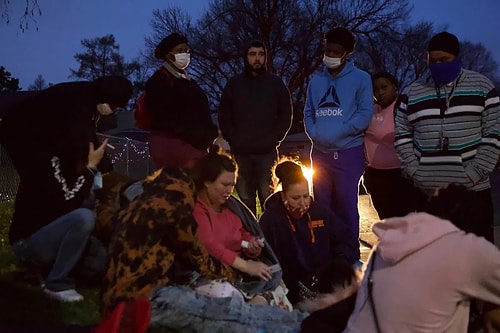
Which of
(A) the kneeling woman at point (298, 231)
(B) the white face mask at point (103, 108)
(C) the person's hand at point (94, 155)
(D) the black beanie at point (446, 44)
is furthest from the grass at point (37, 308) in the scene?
(D) the black beanie at point (446, 44)

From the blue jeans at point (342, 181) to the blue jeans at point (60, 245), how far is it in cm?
220

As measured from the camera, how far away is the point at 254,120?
23.8ft

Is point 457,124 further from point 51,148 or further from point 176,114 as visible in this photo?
point 51,148

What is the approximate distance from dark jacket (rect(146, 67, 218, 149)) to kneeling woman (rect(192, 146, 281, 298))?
201mm

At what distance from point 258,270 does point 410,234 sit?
6.69 feet

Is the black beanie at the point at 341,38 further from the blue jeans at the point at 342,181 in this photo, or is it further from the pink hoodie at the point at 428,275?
the pink hoodie at the point at 428,275

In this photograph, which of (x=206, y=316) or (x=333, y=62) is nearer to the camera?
(x=206, y=316)

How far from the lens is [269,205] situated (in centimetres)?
571

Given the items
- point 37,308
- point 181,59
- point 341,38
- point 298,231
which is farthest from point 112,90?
point 341,38

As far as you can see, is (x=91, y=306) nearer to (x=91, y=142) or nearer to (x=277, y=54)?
(x=91, y=142)

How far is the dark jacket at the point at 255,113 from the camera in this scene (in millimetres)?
7219

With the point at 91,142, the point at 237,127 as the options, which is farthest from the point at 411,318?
the point at 237,127

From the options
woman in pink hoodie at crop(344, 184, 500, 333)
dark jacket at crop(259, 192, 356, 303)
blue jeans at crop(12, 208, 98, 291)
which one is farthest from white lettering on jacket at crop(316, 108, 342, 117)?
woman in pink hoodie at crop(344, 184, 500, 333)

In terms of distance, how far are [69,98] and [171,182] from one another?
5.06ft
